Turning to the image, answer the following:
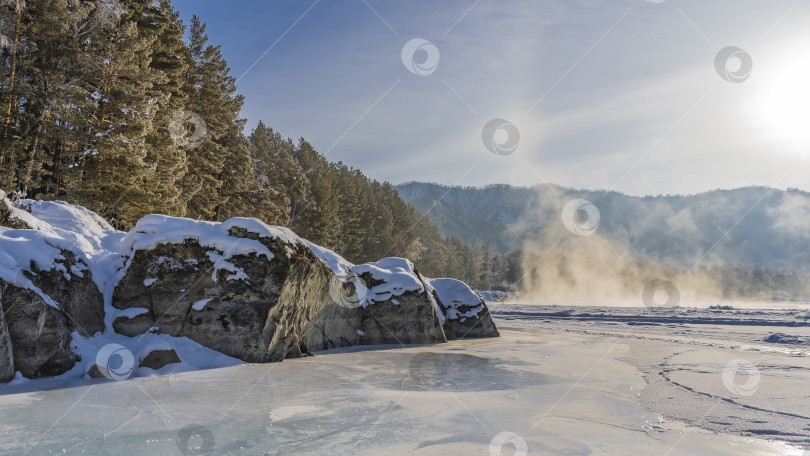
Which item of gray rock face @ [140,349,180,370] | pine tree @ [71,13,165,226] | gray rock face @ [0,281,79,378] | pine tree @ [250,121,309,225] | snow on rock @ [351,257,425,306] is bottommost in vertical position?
gray rock face @ [140,349,180,370]

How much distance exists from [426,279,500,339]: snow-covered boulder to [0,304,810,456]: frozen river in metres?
6.99

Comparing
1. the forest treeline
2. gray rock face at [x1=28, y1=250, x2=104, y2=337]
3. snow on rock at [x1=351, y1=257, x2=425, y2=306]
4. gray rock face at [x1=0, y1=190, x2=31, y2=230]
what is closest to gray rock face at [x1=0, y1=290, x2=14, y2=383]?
gray rock face at [x1=28, y1=250, x2=104, y2=337]

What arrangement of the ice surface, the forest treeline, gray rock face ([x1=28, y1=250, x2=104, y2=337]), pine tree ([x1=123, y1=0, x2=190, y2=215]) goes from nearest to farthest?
the ice surface
gray rock face ([x1=28, y1=250, x2=104, y2=337])
the forest treeline
pine tree ([x1=123, y1=0, x2=190, y2=215])

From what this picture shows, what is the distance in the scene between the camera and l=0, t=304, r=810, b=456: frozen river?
4.26 meters

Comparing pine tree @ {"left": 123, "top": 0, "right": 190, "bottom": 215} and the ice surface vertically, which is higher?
pine tree @ {"left": 123, "top": 0, "right": 190, "bottom": 215}

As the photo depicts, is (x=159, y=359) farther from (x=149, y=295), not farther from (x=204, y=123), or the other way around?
(x=204, y=123)

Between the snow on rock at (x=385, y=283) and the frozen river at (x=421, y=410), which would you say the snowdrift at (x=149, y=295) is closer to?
the frozen river at (x=421, y=410)

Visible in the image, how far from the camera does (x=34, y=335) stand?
281 inches

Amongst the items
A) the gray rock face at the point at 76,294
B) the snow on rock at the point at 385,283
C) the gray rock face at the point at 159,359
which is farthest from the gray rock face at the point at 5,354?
the snow on rock at the point at 385,283

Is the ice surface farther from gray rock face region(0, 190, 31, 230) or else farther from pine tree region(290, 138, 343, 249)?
pine tree region(290, 138, 343, 249)

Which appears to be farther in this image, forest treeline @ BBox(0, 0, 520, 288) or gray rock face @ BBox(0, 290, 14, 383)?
forest treeline @ BBox(0, 0, 520, 288)

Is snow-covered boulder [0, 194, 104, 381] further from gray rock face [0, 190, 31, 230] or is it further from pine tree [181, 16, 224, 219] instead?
pine tree [181, 16, 224, 219]

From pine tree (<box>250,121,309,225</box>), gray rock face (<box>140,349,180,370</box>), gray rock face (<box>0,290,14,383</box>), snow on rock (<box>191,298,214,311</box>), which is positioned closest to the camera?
gray rock face (<box>0,290,14,383</box>)

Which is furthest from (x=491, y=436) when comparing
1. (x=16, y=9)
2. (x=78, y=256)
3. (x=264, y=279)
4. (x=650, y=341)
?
(x=16, y=9)
